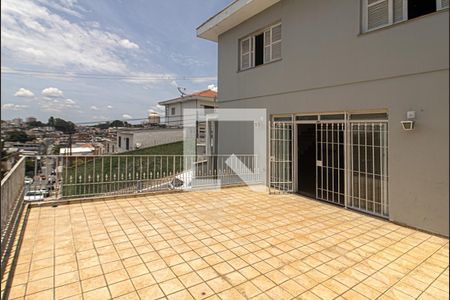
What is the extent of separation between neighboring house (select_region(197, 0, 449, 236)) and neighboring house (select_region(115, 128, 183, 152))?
14644 mm

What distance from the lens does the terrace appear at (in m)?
2.65

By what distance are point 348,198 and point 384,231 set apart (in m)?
1.34

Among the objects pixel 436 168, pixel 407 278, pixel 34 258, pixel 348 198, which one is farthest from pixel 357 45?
pixel 34 258

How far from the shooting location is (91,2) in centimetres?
614

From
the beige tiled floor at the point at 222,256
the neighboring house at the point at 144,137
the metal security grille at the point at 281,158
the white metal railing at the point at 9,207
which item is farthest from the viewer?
the neighboring house at the point at 144,137

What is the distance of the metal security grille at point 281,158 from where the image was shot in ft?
23.4

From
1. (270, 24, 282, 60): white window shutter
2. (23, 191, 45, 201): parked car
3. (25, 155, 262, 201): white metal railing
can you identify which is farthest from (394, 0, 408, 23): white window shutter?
(23, 191, 45, 201): parked car

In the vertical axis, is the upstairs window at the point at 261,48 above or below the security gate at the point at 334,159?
above

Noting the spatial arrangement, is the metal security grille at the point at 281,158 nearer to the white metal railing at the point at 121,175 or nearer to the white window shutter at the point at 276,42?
the white metal railing at the point at 121,175

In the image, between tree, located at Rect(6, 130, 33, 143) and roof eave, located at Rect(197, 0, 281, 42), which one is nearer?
tree, located at Rect(6, 130, 33, 143)

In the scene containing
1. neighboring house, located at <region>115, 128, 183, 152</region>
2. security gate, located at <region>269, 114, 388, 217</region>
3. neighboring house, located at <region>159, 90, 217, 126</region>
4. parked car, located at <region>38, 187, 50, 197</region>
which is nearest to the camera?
security gate, located at <region>269, 114, 388, 217</region>

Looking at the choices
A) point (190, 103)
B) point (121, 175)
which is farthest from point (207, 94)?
point (121, 175)

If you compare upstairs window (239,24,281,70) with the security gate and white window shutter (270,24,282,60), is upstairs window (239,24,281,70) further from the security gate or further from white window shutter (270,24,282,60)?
the security gate

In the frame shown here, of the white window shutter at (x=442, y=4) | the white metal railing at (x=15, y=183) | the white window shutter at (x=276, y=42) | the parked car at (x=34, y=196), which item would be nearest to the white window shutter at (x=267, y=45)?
the white window shutter at (x=276, y=42)
